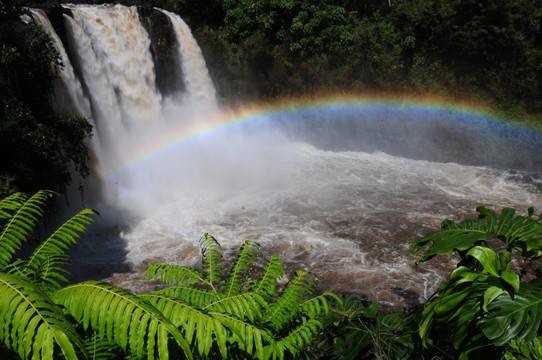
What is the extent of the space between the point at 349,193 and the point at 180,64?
36.4ft

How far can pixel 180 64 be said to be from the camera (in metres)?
20.5

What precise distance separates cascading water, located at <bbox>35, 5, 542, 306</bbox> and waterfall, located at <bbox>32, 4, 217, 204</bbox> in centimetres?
6

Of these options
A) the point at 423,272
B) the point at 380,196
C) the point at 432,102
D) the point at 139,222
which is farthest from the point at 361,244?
the point at 432,102

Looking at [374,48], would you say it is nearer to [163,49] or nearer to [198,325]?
[163,49]

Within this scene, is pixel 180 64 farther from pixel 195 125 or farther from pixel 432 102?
pixel 432 102

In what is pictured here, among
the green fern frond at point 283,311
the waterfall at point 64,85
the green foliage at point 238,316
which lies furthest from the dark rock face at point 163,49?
the green fern frond at point 283,311

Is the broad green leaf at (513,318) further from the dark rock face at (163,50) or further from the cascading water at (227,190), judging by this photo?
the dark rock face at (163,50)

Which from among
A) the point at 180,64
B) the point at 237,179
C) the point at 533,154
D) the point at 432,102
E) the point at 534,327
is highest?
the point at 180,64

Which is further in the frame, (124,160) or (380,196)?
(124,160)

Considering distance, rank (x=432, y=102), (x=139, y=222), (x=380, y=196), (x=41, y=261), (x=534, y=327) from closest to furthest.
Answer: (x=534, y=327)
(x=41, y=261)
(x=139, y=222)
(x=380, y=196)
(x=432, y=102)

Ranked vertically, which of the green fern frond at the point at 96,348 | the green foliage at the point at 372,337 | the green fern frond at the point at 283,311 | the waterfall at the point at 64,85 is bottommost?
the green foliage at the point at 372,337

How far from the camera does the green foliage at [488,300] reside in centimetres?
189

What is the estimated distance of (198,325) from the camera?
190 cm

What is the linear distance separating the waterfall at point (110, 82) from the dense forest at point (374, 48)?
4.09 m
